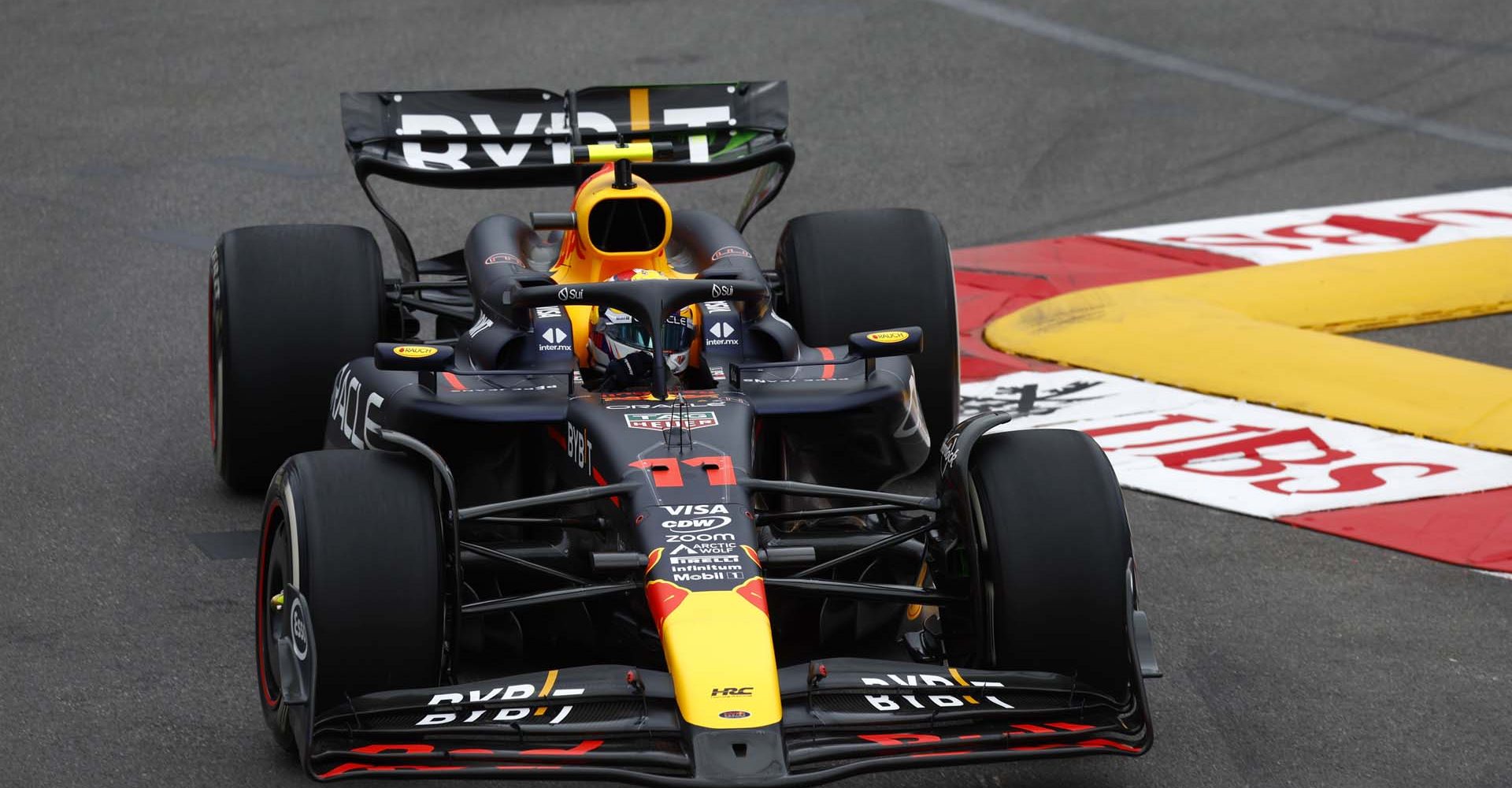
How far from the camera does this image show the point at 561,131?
26.8ft

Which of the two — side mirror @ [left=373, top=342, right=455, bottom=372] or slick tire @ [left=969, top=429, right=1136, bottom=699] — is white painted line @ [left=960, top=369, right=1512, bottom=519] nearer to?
slick tire @ [left=969, top=429, right=1136, bottom=699]

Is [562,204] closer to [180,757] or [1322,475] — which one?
[1322,475]

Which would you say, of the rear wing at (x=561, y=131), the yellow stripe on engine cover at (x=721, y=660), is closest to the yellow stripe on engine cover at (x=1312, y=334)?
the rear wing at (x=561, y=131)

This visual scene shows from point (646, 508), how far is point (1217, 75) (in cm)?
1074

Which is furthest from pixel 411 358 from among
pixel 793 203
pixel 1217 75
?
pixel 1217 75

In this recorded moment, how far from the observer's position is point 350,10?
15.7 meters

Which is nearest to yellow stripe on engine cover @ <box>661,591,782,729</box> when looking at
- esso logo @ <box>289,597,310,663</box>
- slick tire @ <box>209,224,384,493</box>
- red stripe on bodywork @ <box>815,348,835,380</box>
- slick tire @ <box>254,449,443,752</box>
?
slick tire @ <box>254,449,443,752</box>

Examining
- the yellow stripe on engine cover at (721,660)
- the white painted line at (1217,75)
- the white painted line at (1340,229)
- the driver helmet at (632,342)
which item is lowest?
the yellow stripe on engine cover at (721,660)

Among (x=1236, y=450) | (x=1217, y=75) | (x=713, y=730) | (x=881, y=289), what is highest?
(x=1217, y=75)

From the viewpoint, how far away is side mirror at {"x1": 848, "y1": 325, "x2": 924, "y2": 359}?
6.04m

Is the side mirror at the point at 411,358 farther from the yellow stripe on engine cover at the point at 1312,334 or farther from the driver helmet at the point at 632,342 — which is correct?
the yellow stripe on engine cover at the point at 1312,334

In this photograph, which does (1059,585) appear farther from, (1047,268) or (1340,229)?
(1340,229)

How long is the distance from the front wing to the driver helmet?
1549 mm

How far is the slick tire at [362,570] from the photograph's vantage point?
191 inches
